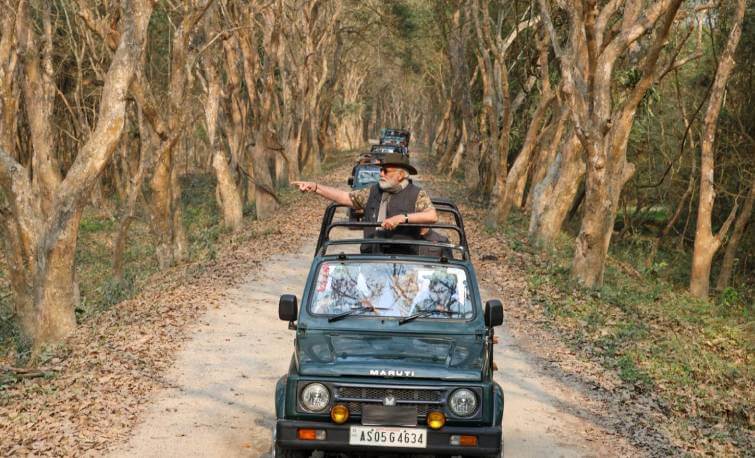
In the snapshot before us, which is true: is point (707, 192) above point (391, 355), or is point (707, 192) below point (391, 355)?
below

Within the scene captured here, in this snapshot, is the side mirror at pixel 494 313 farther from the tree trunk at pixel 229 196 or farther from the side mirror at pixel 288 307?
the tree trunk at pixel 229 196

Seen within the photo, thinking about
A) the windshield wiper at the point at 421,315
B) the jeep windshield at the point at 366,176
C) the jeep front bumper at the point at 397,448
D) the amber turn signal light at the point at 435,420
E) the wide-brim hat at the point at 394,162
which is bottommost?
the jeep windshield at the point at 366,176

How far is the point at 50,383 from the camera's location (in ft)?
31.7

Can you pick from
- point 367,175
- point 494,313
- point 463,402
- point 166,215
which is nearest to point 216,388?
point 494,313

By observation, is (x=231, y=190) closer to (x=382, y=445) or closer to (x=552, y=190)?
(x=552, y=190)

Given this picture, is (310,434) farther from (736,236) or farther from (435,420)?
(736,236)

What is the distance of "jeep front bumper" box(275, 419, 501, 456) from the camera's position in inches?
229

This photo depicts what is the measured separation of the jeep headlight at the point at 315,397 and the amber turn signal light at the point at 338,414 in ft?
0.21

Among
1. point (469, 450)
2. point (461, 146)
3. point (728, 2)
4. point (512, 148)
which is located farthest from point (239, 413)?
point (461, 146)

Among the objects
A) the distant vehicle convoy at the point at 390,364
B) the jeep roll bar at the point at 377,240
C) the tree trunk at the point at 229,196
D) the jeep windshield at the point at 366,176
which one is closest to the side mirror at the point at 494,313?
the distant vehicle convoy at the point at 390,364

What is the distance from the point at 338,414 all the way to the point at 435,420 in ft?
1.92

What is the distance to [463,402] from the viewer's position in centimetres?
589

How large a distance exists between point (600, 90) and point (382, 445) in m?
10.7

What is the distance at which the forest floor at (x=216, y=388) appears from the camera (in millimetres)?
7699
